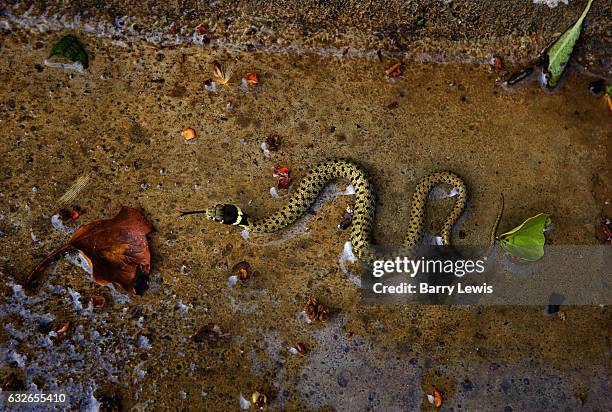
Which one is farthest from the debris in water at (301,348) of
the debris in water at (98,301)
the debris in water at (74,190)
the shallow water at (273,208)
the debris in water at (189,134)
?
the debris in water at (74,190)

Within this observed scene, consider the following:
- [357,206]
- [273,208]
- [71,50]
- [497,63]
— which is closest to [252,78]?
[273,208]

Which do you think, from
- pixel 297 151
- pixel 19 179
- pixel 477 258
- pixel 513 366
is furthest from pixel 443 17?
pixel 19 179

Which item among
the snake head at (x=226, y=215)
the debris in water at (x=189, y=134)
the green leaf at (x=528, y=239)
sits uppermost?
the green leaf at (x=528, y=239)

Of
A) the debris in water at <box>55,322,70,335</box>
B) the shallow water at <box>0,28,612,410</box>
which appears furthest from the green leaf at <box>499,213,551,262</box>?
the debris in water at <box>55,322,70,335</box>

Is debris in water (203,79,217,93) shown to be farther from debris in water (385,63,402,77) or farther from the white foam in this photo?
the white foam

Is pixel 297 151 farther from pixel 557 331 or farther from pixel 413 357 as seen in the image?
pixel 557 331

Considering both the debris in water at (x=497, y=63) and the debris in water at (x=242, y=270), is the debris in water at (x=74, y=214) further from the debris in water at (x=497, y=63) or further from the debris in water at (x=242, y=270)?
the debris in water at (x=497, y=63)

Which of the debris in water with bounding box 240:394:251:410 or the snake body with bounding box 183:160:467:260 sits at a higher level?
the snake body with bounding box 183:160:467:260
